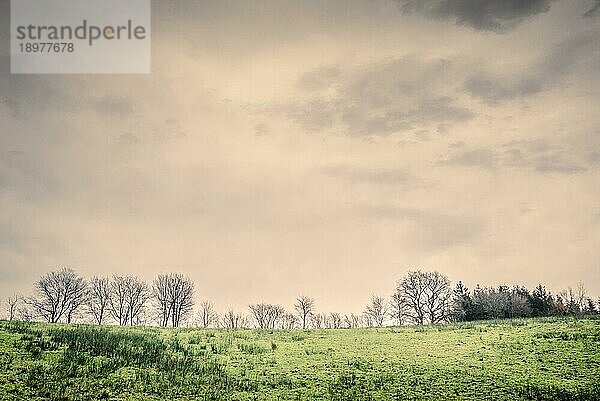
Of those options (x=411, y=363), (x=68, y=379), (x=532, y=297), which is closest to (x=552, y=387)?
(x=411, y=363)

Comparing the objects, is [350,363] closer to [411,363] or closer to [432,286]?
[411,363]

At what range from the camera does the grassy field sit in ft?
87.3

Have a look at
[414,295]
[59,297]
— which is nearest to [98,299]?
[59,297]

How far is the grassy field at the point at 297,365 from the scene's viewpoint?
2661cm

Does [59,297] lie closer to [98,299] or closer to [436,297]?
[98,299]

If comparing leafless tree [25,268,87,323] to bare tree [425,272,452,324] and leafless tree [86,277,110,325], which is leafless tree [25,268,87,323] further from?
bare tree [425,272,452,324]

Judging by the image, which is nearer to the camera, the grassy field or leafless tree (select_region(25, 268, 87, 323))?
the grassy field

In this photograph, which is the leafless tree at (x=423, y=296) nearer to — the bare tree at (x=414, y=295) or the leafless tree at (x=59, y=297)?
the bare tree at (x=414, y=295)

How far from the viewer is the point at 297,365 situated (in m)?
32.3

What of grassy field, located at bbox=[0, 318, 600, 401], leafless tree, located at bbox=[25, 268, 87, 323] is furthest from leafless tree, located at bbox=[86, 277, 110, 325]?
grassy field, located at bbox=[0, 318, 600, 401]

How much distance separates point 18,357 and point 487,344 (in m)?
33.4

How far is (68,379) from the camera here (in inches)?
1059

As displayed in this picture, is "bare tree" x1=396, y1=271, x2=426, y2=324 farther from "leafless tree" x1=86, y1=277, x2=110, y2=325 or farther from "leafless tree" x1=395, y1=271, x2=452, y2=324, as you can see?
"leafless tree" x1=86, y1=277, x2=110, y2=325

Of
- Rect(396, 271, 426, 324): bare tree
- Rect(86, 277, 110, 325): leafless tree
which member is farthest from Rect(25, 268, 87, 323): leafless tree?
Rect(396, 271, 426, 324): bare tree
